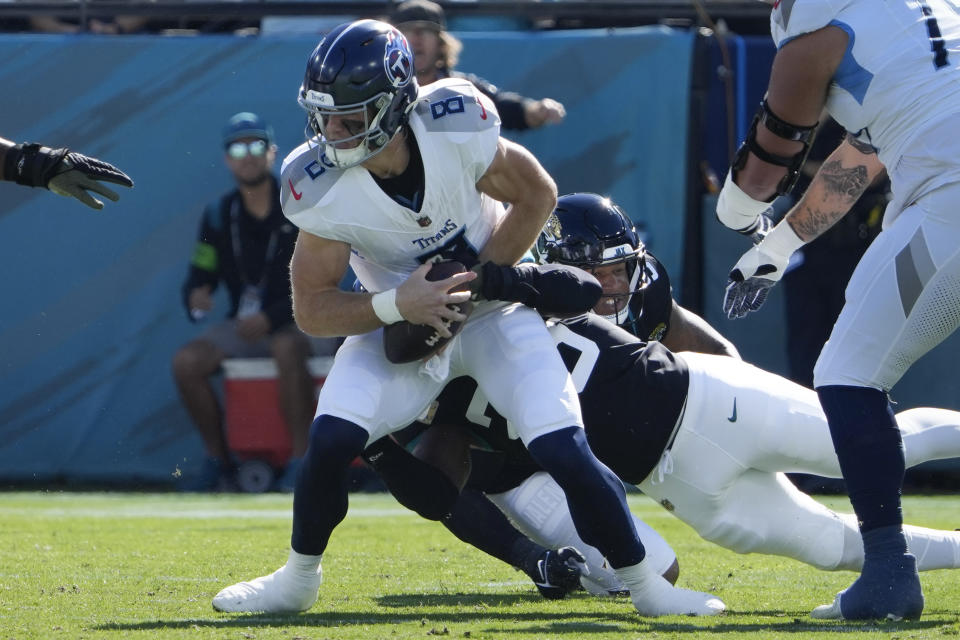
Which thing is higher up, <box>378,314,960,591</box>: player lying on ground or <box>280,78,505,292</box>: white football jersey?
<box>280,78,505,292</box>: white football jersey

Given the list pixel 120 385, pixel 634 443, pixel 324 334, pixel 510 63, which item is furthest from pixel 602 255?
pixel 120 385

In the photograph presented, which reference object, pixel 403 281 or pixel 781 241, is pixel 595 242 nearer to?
pixel 781 241

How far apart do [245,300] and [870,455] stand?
451 centimetres

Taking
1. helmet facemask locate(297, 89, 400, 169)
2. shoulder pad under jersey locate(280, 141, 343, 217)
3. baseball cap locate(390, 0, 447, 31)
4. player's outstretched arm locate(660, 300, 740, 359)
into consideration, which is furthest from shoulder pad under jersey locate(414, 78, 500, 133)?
baseball cap locate(390, 0, 447, 31)

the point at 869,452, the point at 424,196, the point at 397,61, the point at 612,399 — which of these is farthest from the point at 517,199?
the point at 869,452

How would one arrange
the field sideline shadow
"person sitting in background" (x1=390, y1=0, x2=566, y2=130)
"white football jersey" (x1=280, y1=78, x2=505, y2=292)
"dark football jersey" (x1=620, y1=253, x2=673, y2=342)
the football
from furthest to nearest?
"person sitting in background" (x1=390, y1=0, x2=566, y2=130) < "dark football jersey" (x1=620, y1=253, x2=673, y2=342) < "white football jersey" (x1=280, y1=78, x2=505, y2=292) < the football < the field sideline shadow

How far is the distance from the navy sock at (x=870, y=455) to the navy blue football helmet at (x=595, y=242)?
108 centimetres

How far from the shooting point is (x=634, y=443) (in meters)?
3.78

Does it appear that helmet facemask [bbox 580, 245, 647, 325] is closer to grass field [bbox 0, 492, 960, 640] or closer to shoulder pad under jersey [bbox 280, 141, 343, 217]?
grass field [bbox 0, 492, 960, 640]

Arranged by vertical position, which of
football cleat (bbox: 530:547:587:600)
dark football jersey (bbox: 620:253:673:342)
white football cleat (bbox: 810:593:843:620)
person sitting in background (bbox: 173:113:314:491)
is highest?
dark football jersey (bbox: 620:253:673:342)

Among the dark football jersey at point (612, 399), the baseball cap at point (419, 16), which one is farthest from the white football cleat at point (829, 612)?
the baseball cap at point (419, 16)

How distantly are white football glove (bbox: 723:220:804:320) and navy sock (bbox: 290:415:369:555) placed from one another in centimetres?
104

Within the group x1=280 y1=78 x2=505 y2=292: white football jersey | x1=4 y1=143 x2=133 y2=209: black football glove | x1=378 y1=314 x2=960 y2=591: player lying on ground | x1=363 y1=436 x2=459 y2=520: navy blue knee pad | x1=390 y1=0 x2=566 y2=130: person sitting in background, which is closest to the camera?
x1=280 y1=78 x2=505 y2=292: white football jersey

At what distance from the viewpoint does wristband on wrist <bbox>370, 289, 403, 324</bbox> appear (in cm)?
344
